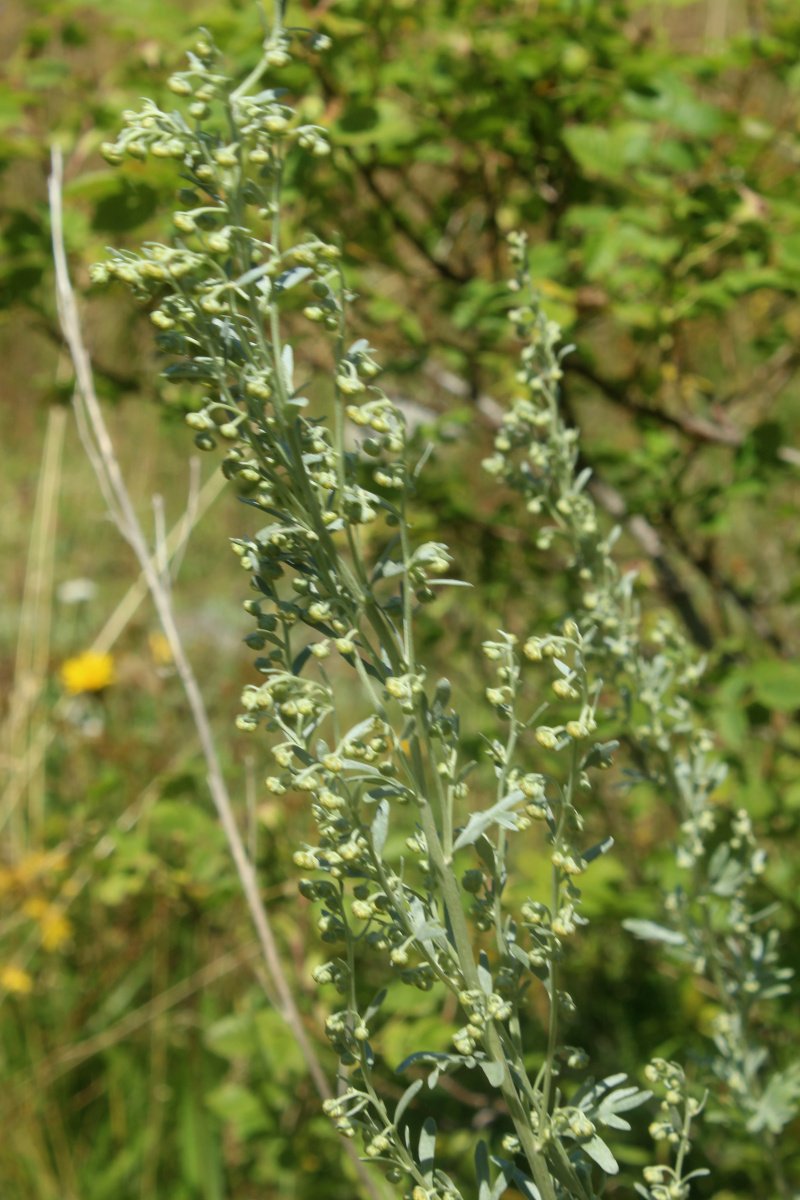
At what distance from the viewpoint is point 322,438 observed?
90 centimetres

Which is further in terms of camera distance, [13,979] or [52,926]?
[52,926]

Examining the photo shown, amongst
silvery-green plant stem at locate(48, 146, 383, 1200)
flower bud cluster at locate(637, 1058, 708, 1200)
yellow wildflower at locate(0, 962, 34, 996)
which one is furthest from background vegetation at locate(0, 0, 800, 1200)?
flower bud cluster at locate(637, 1058, 708, 1200)

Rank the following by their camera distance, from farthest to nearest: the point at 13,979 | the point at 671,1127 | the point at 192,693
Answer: the point at 13,979 < the point at 192,693 < the point at 671,1127

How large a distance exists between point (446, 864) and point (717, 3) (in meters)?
3.64

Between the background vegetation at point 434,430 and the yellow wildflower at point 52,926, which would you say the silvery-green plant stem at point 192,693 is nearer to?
the background vegetation at point 434,430

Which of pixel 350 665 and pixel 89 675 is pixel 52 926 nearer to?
pixel 89 675

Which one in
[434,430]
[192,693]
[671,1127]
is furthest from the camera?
[434,430]

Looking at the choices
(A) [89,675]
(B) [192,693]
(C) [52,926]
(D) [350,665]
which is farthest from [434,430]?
(A) [89,675]

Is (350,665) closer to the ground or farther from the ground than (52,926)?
farther from the ground

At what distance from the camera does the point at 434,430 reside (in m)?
2.24

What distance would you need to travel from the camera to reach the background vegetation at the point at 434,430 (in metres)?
2.09

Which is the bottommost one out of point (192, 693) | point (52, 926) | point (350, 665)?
point (52, 926)

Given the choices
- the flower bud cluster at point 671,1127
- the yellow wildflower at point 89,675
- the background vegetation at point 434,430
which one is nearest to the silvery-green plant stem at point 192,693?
the background vegetation at point 434,430

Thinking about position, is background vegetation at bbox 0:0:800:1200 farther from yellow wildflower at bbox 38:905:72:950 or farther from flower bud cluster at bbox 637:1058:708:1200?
flower bud cluster at bbox 637:1058:708:1200
